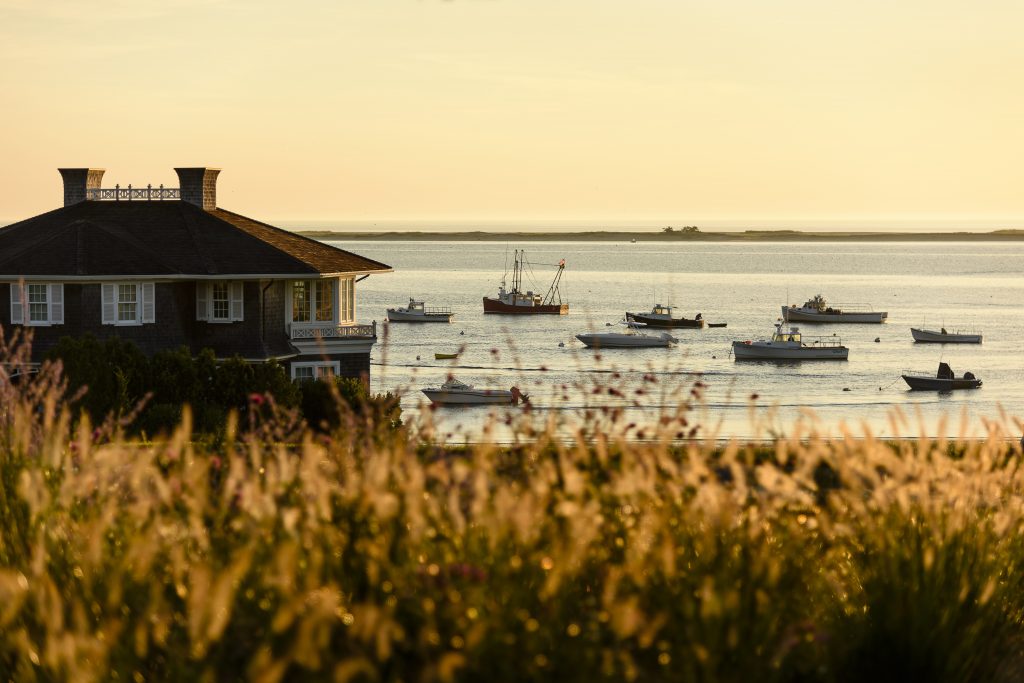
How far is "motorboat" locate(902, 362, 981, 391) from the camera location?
301ft

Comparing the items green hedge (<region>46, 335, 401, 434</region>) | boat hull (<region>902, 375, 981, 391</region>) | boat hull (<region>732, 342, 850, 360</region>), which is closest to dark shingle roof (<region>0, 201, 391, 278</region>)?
green hedge (<region>46, 335, 401, 434</region>)

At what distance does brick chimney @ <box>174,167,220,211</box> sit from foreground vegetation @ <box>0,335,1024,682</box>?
3785cm

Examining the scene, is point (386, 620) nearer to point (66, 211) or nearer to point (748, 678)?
point (748, 678)

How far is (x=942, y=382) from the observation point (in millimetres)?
91812

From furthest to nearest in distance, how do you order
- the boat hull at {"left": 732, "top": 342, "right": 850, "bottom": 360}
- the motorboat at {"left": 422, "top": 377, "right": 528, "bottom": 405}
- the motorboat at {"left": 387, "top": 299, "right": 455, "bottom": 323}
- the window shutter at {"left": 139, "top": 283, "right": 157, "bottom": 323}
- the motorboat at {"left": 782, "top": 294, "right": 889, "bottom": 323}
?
the motorboat at {"left": 782, "top": 294, "right": 889, "bottom": 323} < the motorboat at {"left": 387, "top": 299, "right": 455, "bottom": 323} < the boat hull at {"left": 732, "top": 342, "right": 850, "bottom": 360} < the motorboat at {"left": 422, "top": 377, "right": 528, "bottom": 405} < the window shutter at {"left": 139, "top": 283, "right": 157, "bottom": 323}

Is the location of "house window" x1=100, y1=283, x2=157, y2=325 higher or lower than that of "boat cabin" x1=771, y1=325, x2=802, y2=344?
higher

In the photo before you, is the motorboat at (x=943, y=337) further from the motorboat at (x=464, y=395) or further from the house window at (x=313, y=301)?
the house window at (x=313, y=301)

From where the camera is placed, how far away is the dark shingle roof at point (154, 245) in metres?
39.0

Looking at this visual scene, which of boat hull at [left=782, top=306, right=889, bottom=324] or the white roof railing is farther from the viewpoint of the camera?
Result: boat hull at [left=782, top=306, right=889, bottom=324]

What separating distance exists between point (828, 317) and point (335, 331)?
374 feet

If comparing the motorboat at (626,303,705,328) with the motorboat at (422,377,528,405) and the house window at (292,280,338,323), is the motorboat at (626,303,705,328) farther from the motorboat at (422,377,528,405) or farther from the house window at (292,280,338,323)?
the house window at (292,280,338,323)

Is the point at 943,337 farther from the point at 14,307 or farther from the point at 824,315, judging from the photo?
the point at 14,307

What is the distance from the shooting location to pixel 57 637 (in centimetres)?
577

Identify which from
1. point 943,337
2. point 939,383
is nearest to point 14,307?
point 939,383
